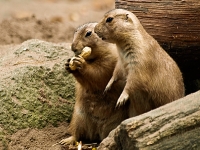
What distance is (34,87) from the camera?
7.29 meters

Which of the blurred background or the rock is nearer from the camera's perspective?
the rock

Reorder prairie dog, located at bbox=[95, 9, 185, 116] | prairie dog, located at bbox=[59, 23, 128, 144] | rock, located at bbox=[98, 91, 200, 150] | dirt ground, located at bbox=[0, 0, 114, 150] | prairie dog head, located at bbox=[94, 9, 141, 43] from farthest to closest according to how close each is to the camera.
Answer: dirt ground, located at bbox=[0, 0, 114, 150], prairie dog, located at bbox=[59, 23, 128, 144], prairie dog head, located at bbox=[94, 9, 141, 43], prairie dog, located at bbox=[95, 9, 185, 116], rock, located at bbox=[98, 91, 200, 150]

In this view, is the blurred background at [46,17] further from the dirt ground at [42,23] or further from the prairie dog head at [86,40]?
the prairie dog head at [86,40]

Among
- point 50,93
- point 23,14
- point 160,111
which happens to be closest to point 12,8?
point 23,14

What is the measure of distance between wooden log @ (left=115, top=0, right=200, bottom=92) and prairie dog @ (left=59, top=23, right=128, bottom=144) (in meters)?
0.57

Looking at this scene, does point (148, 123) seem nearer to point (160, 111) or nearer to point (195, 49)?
point (160, 111)

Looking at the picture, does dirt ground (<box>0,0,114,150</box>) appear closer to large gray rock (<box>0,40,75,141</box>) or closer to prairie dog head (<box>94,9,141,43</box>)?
large gray rock (<box>0,40,75,141</box>)

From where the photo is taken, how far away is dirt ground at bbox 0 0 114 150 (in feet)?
22.8

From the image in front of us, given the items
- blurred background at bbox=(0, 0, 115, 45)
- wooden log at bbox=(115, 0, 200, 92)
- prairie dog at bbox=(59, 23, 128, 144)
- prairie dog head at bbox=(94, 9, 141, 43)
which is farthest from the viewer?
blurred background at bbox=(0, 0, 115, 45)

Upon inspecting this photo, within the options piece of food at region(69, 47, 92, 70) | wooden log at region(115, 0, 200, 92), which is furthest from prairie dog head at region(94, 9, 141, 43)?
wooden log at region(115, 0, 200, 92)

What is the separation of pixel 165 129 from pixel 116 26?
5.82ft

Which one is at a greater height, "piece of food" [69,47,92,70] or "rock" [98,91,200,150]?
"piece of food" [69,47,92,70]

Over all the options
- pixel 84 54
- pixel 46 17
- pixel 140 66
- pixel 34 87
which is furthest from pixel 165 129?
pixel 46 17

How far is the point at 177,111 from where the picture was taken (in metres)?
5.01
